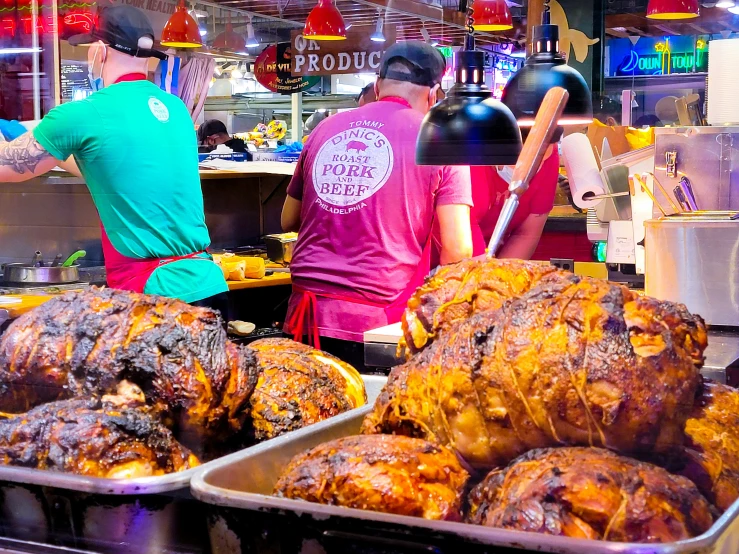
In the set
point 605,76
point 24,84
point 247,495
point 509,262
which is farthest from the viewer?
point 605,76

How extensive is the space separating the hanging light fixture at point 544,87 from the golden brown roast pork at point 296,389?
0.82m

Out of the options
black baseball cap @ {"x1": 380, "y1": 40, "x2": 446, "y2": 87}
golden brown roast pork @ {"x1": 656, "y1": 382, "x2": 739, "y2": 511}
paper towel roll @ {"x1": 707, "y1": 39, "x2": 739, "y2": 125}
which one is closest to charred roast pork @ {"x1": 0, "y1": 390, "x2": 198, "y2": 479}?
golden brown roast pork @ {"x1": 656, "y1": 382, "x2": 739, "y2": 511}

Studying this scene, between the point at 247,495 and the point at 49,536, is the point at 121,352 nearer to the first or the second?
the point at 49,536

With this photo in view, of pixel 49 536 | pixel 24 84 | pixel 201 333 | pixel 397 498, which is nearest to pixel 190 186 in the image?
pixel 24 84

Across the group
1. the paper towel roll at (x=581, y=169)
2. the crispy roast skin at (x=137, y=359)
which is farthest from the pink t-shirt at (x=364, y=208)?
the crispy roast skin at (x=137, y=359)

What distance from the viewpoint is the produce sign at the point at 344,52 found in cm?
315

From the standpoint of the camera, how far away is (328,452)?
1059mm

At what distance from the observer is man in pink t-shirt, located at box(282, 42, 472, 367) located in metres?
2.71

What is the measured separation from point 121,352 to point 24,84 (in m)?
1.92

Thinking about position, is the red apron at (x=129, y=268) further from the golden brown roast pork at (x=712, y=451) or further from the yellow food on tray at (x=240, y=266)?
the golden brown roast pork at (x=712, y=451)

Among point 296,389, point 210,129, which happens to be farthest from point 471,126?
point 210,129

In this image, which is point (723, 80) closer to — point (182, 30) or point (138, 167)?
point (182, 30)

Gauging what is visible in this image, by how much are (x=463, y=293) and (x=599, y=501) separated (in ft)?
1.56

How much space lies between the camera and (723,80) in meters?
3.15
